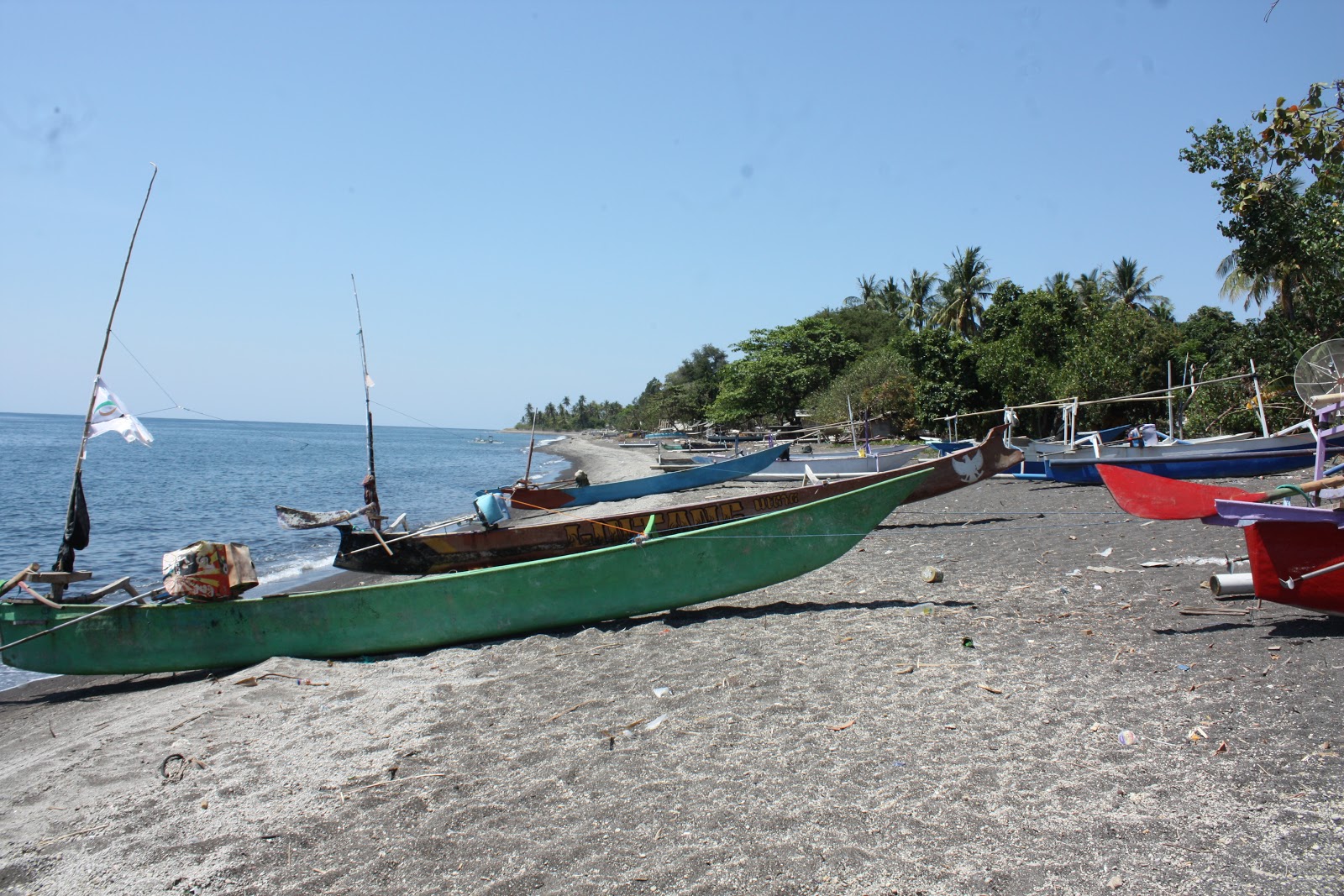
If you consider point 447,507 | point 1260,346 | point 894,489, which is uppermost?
point 1260,346

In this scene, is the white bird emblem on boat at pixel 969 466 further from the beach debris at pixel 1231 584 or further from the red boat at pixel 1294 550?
the red boat at pixel 1294 550

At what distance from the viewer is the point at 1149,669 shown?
4742 mm

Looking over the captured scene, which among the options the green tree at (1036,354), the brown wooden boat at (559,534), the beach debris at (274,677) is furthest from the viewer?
the green tree at (1036,354)

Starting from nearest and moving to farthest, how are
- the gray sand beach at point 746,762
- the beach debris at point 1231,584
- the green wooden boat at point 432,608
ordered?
the gray sand beach at point 746,762
the beach debris at point 1231,584
the green wooden boat at point 432,608

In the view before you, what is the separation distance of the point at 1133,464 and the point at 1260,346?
7.00 metres

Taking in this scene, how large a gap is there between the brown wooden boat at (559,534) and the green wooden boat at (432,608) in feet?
5.16

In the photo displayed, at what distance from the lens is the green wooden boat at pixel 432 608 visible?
264 inches

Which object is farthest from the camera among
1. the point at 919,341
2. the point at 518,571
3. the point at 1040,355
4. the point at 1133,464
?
the point at 919,341

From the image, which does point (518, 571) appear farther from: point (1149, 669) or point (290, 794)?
point (1149, 669)

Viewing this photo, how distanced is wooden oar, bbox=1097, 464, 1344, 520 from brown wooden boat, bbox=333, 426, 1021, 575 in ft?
6.58

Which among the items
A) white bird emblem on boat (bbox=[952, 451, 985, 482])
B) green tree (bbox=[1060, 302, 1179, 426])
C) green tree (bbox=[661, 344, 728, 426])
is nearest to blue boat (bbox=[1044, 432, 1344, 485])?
white bird emblem on boat (bbox=[952, 451, 985, 482])

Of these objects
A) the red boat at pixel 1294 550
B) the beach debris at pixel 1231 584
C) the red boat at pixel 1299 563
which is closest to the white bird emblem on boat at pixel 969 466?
the beach debris at pixel 1231 584

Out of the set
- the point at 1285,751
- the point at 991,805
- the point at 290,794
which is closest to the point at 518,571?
→ the point at 290,794

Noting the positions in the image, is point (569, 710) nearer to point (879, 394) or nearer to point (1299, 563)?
point (1299, 563)
